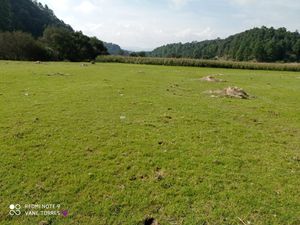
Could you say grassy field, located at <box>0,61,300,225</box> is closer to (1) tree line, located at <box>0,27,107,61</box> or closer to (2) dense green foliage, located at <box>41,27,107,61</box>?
(1) tree line, located at <box>0,27,107,61</box>

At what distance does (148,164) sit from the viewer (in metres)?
7.59

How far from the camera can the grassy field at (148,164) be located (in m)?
5.82

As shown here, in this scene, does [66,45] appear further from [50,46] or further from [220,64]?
[220,64]

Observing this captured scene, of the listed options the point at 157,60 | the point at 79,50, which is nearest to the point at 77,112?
the point at 157,60

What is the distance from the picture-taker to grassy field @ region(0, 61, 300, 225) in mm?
5816

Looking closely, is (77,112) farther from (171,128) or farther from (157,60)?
(157,60)

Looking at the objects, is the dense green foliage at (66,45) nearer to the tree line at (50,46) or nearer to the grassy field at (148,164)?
the tree line at (50,46)

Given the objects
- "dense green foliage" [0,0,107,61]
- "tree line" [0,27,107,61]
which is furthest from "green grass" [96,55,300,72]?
"dense green foliage" [0,0,107,61]

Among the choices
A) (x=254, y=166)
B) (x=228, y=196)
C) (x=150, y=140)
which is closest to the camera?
(x=228, y=196)

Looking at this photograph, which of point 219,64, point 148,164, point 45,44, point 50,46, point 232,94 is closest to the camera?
point 148,164

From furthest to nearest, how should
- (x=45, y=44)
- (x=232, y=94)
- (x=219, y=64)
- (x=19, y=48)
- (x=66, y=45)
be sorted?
1. (x=66, y=45)
2. (x=45, y=44)
3. (x=19, y=48)
4. (x=219, y=64)
5. (x=232, y=94)

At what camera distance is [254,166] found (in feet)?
25.6

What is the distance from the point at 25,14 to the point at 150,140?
140748 mm

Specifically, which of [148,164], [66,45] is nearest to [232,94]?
[148,164]
